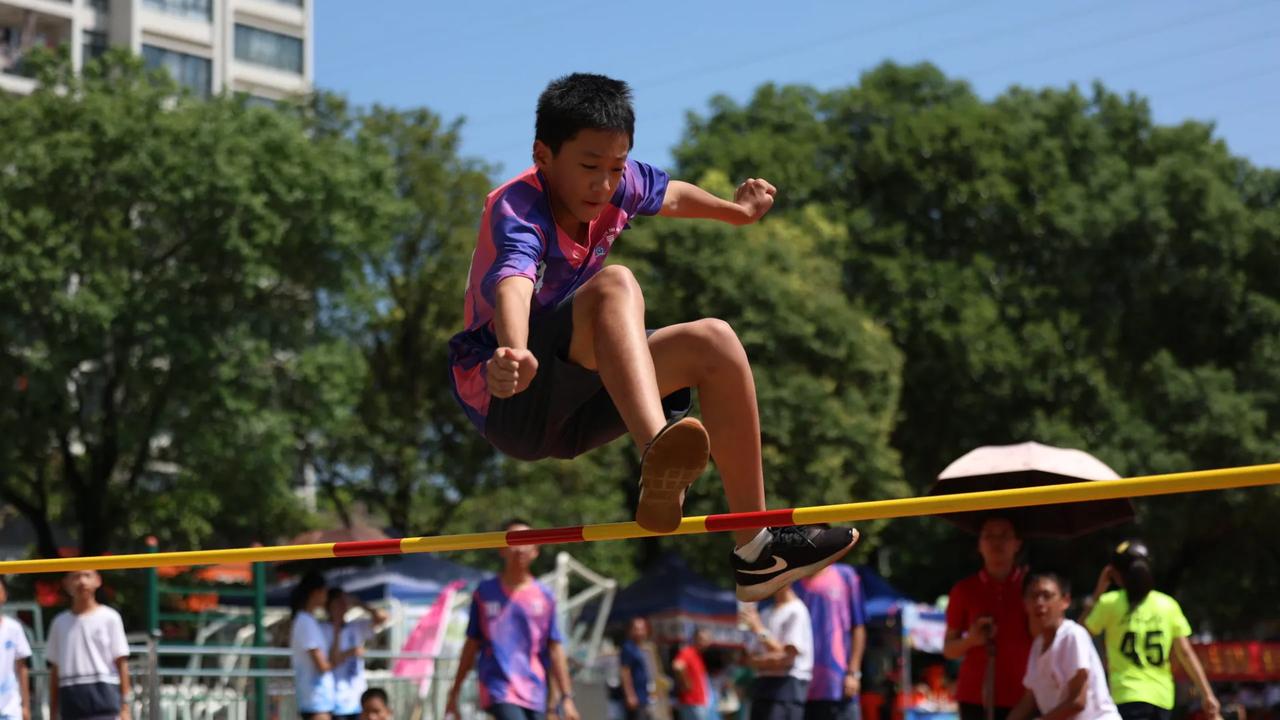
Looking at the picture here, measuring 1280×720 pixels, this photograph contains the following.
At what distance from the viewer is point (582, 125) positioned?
5098mm

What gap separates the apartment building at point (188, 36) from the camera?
49.1m

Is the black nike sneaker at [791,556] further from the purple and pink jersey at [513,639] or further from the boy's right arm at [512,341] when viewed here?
the purple and pink jersey at [513,639]

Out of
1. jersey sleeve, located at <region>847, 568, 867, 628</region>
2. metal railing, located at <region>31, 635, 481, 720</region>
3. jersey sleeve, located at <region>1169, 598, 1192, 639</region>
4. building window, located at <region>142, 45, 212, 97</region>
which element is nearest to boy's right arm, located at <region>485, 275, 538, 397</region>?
jersey sleeve, located at <region>1169, 598, 1192, 639</region>

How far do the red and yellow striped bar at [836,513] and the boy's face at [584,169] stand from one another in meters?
1.00

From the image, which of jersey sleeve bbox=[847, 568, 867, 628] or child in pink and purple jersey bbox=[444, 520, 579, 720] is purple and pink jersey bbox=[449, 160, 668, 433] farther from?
jersey sleeve bbox=[847, 568, 867, 628]

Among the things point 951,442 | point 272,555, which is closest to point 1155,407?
point 951,442

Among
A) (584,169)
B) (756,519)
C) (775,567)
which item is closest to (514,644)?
(775,567)

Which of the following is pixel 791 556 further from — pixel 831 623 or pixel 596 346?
pixel 831 623

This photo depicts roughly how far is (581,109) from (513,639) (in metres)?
5.36

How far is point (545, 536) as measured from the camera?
214 inches

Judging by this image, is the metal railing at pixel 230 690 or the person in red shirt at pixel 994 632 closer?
the person in red shirt at pixel 994 632

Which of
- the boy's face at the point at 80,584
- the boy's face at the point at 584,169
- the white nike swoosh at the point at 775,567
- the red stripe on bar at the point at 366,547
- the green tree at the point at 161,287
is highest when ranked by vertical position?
the green tree at the point at 161,287

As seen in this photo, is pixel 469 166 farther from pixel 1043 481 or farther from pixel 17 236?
pixel 1043 481

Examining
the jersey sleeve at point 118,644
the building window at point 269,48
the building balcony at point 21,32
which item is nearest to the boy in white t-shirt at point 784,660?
the jersey sleeve at point 118,644
